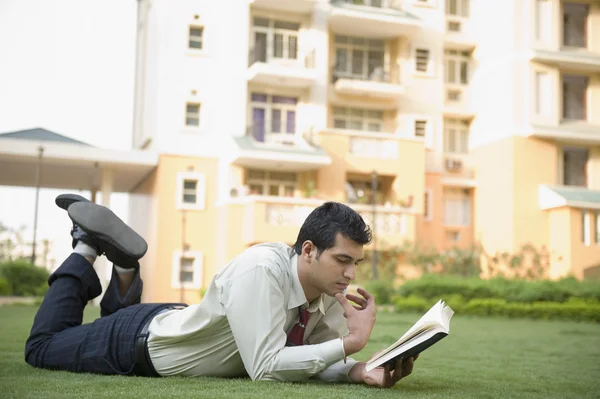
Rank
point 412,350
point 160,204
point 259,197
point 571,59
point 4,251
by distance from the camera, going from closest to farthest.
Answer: point 412,350 < point 259,197 < point 160,204 < point 571,59 < point 4,251

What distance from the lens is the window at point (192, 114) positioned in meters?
25.1

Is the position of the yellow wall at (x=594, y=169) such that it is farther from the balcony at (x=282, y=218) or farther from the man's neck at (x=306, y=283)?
the man's neck at (x=306, y=283)

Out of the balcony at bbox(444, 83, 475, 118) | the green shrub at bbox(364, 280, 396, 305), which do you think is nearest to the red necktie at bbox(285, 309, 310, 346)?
the green shrub at bbox(364, 280, 396, 305)

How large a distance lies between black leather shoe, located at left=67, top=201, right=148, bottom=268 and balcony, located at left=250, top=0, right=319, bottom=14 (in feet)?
69.5

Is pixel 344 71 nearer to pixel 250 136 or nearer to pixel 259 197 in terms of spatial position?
pixel 250 136

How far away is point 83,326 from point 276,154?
19641 millimetres

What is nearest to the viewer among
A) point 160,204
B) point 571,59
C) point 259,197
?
point 259,197

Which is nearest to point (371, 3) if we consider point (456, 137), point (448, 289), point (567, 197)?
point (456, 137)

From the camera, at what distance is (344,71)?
87.9 ft

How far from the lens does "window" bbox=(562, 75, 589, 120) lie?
27.4 meters

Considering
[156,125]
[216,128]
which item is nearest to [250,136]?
[216,128]

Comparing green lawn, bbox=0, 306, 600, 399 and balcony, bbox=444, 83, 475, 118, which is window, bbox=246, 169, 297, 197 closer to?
balcony, bbox=444, 83, 475, 118

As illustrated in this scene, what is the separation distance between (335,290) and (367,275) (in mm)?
20342

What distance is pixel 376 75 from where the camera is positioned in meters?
26.3
